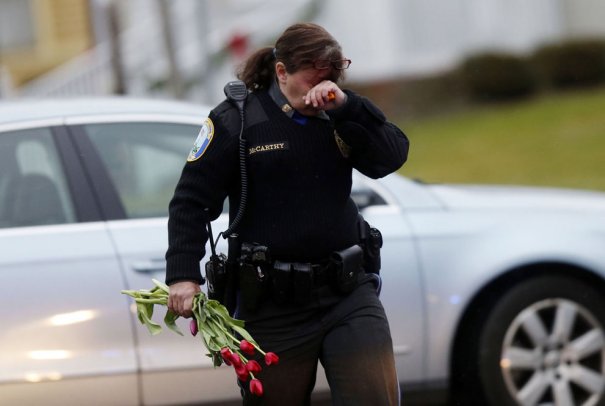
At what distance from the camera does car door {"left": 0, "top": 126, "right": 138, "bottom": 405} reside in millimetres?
4516

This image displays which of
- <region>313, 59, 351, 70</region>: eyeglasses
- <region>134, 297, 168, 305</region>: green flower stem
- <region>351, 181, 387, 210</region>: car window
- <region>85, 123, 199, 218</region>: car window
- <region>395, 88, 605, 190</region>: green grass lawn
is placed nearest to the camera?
<region>313, 59, 351, 70</region>: eyeglasses

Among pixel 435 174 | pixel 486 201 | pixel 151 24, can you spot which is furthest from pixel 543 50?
pixel 486 201

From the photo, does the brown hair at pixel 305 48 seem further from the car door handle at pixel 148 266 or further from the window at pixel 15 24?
the window at pixel 15 24

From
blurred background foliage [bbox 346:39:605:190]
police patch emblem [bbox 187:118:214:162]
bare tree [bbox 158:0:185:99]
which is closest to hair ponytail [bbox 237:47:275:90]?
police patch emblem [bbox 187:118:214:162]

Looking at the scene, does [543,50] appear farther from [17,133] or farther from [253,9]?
[17,133]

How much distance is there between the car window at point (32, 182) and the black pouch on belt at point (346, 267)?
154cm

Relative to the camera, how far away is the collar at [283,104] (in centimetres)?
357

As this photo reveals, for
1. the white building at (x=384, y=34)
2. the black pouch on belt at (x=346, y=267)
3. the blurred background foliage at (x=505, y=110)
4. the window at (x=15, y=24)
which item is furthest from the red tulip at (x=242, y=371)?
the window at (x=15, y=24)

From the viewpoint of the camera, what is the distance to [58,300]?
14.9ft

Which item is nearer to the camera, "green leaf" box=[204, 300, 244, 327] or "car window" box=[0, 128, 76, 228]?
"green leaf" box=[204, 300, 244, 327]

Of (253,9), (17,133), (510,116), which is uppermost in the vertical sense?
(17,133)

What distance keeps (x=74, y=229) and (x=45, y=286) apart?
27cm

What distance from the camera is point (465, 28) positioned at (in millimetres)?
17266

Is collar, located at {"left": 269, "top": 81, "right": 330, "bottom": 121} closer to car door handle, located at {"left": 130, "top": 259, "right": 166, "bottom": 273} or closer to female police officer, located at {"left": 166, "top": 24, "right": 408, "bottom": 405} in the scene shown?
female police officer, located at {"left": 166, "top": 24, "right": 408, "bottom": 405}
